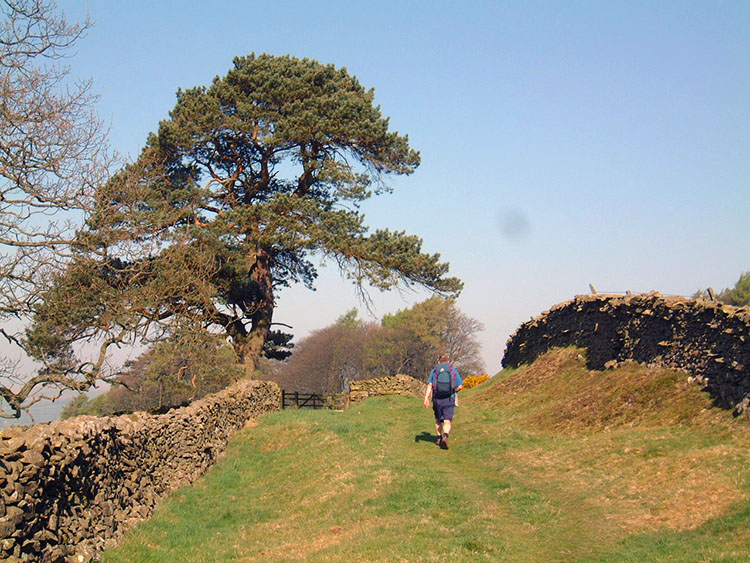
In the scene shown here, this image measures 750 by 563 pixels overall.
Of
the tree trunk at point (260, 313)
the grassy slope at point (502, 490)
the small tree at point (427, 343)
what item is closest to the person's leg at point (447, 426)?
the grassy slope at point (502, 490)

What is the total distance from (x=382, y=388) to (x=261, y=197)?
11290mm

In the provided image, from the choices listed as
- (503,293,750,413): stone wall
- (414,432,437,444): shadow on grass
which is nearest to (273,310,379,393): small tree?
(503,293,750,413): stone wall

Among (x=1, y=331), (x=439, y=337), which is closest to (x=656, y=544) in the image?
(x=1, y=331)

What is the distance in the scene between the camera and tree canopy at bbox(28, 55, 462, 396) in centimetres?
2419

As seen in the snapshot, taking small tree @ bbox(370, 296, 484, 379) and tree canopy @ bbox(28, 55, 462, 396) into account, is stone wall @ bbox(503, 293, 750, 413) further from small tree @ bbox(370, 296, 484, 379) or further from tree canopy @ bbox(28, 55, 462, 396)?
small tree @ bbox(370, 296, 484, 379)

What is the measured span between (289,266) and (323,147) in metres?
5.90

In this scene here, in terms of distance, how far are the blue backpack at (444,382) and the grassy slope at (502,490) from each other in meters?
1.46

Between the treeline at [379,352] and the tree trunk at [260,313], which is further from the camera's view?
the treeline at [379,352]

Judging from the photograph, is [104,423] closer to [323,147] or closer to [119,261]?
[119,261]

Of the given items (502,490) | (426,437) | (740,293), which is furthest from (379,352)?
(502,490)

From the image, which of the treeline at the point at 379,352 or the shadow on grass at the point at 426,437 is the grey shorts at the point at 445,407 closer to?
the shadow on grass at the point at 426,437

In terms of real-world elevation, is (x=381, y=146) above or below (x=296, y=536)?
above

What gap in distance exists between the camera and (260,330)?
94.6ft

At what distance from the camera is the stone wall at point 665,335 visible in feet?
39.1
